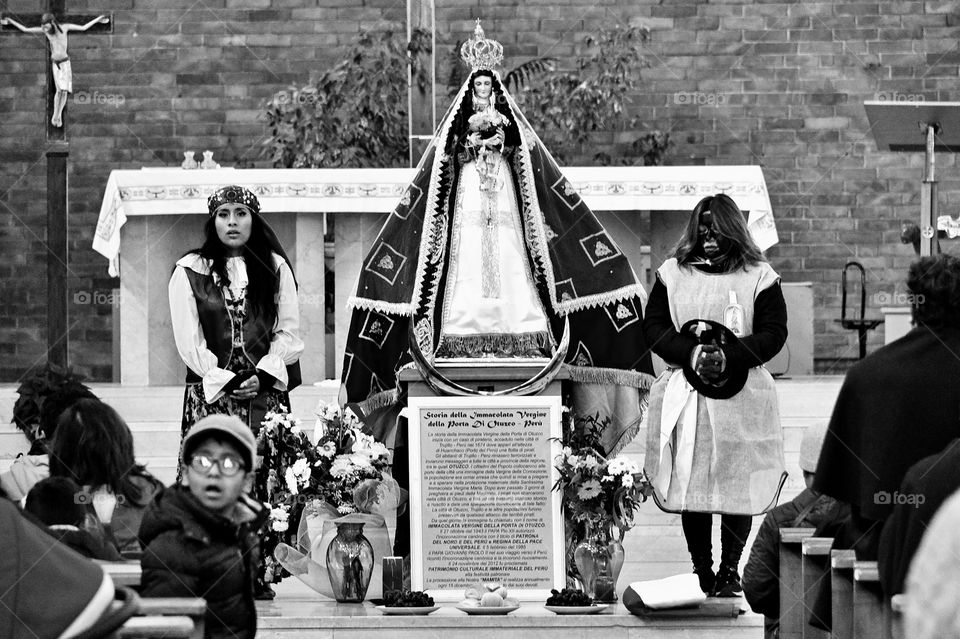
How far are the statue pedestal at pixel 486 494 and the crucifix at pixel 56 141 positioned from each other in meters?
4.91

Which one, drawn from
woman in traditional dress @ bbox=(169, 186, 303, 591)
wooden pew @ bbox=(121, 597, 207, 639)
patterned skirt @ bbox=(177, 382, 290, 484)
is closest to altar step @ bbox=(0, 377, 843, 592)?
patterned skirt @ bbox=(177, 382, 290, 484)

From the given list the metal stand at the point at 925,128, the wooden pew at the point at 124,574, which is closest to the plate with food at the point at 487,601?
the wooden pew at the point at 124,574

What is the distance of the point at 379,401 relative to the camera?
6.89 meters

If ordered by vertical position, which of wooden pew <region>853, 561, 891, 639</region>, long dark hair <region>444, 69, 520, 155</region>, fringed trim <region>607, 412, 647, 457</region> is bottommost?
wooden pew <region>853, 561, 891, 639</region>

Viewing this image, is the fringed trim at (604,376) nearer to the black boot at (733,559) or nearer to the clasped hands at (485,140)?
the black boot at (733,559)

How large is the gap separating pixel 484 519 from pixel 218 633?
8.05ft

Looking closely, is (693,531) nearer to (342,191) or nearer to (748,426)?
(748,426)

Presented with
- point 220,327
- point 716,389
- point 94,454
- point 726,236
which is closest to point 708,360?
point 716,389

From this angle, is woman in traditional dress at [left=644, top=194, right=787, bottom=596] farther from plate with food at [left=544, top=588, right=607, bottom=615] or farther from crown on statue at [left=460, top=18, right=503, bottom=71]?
crown on statue at [left=460, top=18, right=503, bottom=71]

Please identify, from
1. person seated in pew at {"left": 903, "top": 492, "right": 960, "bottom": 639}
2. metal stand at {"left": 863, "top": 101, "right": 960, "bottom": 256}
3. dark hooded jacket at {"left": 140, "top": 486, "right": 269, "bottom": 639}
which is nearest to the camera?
person seated in pew at {"left": 903, "top": 492, "right": 960, "bottom": 639}

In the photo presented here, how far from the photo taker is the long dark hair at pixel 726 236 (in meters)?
6.43

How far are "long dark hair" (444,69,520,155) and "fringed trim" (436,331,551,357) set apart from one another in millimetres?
765

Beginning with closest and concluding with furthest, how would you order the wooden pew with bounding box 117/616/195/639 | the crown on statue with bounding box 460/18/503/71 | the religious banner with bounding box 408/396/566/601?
the wooden pew with bounding box 117/616/195/639
the religious banner with bounding box 408/396/566/601
the crown on statue with bounding box 460/18/503/71

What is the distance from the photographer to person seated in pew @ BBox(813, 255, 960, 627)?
4512mm
